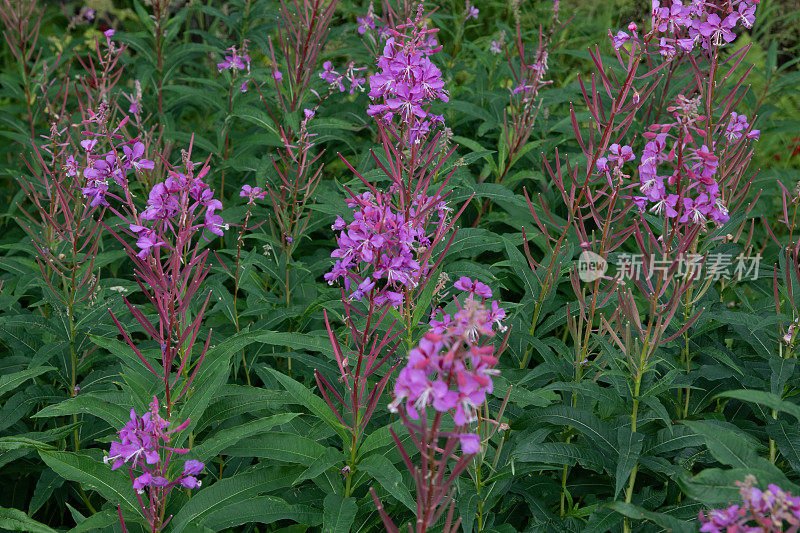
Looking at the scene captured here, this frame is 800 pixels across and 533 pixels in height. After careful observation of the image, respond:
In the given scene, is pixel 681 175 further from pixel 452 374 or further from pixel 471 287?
pixel 452 374

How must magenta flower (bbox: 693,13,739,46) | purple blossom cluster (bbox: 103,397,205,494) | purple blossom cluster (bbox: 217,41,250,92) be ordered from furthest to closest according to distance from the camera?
purple blossom cluster (bbox: 217,41,250,92)
magenta flower (bbox: 693,13,739,46)
purple blossom cluster (bbox: 103,397,205,494)

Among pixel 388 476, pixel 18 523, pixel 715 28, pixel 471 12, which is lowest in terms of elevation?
pixel 18 523

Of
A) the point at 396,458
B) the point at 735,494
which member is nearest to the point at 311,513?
the point at 396,458

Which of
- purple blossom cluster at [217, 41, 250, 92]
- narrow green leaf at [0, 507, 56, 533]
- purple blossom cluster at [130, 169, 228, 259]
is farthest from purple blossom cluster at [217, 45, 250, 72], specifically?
narrow green leaf at [0, 507, 56, 533]

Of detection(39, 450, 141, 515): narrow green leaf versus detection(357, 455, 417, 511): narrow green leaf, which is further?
detection(39, 450, 141, 515): narrow green leaf

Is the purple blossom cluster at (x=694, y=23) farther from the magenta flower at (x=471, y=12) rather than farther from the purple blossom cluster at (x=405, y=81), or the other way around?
the magenta flower at (x=471, y=12)

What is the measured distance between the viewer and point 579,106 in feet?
15.7

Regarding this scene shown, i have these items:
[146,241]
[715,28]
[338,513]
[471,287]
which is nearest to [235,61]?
[146,241]

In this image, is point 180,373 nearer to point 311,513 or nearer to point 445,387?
point 311,513

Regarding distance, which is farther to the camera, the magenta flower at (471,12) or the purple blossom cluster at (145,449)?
the magenta flower at (471,12)

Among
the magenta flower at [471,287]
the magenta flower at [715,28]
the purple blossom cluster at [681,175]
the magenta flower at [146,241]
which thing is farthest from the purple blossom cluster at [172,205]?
the magenta flower at [715,28]

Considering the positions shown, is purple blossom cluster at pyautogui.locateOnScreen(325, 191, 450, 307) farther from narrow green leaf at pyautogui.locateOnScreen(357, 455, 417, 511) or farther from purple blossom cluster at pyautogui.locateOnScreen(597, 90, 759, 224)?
purple blossom cluster at pyautogui.locateOnScreen(597, 90, 759, 224)

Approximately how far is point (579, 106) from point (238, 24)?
2.19m

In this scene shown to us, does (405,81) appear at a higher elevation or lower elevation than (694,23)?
lower
